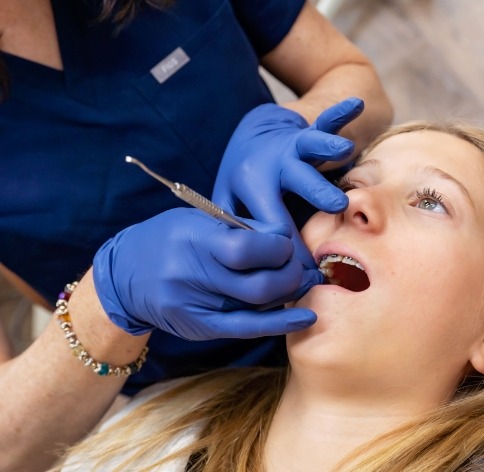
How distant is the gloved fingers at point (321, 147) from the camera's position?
2.91 ft

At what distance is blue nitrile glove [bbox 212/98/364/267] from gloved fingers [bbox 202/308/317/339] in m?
0.11

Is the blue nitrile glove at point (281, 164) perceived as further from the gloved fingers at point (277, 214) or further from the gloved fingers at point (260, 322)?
the gloved fingers at point (260, 322)

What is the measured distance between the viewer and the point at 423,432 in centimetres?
89

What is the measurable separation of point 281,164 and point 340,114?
0.11 metres

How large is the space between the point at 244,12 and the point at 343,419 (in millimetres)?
716

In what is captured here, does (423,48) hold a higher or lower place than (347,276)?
higher

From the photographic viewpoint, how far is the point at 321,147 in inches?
35.9

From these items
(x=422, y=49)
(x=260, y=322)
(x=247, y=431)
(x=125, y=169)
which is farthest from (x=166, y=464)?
(x=422, y=49)

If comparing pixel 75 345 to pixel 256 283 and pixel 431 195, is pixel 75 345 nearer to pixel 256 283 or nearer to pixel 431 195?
pixel 256 283

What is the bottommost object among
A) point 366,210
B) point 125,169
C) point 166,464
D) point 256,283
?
point 166,464

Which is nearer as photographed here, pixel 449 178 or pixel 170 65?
pixel 449 178

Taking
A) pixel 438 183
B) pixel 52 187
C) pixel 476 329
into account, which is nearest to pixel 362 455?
pixel 476 329

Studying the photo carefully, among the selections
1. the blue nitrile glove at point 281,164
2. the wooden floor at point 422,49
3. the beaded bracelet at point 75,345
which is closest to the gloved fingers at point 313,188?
the blue nitrile glove at point 281,164

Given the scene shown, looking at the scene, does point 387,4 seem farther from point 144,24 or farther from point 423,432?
point 423,432
